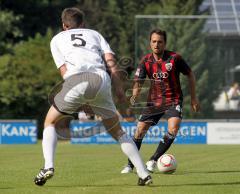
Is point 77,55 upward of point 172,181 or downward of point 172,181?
upward

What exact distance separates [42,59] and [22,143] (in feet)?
A: 42.7


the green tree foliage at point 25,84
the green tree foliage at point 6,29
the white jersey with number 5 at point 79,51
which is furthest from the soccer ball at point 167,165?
the green tree foliage at point 6,29

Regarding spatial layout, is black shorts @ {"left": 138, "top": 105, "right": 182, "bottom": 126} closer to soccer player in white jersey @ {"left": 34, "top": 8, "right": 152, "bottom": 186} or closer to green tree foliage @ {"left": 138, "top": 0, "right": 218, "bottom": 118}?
soccer player in white jersey @ {"left": 34, "top": 8, "right": 152, "bottom": 186}


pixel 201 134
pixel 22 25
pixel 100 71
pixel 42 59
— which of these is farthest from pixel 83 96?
pixel 22 25

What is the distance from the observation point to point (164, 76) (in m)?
12.7

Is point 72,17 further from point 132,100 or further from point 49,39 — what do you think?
point 49,39

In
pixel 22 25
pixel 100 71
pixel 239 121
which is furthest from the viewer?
pixel 22 25

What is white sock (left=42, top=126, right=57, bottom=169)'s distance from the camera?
9617 millimetres

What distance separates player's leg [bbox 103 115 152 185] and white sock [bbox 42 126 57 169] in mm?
665

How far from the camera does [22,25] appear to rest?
55594 millimetres

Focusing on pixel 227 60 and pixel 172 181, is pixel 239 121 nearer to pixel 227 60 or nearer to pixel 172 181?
pixel 227 60

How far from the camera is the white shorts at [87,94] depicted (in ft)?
30.9

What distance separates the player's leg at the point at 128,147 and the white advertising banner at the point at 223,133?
1956cm

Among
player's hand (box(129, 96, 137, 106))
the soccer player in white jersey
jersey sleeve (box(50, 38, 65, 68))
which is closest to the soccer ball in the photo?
player's hand (box(129, 96, 137, 106))
